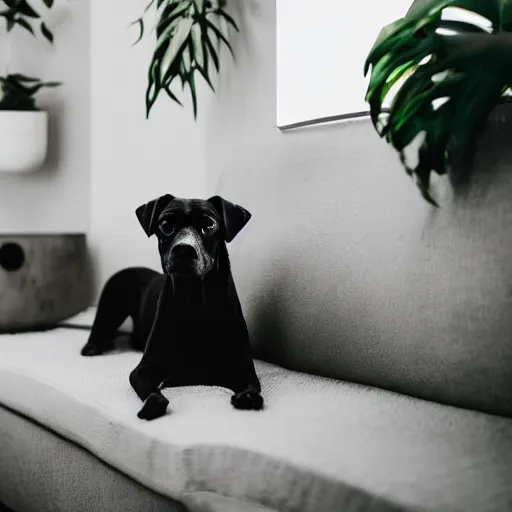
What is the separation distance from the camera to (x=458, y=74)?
1.06m

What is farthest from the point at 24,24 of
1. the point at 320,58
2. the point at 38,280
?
the point at 320,58

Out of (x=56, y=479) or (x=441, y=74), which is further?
(x=56, y=479)

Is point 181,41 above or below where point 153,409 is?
above

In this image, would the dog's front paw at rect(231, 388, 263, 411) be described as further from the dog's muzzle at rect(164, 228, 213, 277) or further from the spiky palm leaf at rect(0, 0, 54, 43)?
the spiky palm leaf at rect(0, 0, 54, 43)

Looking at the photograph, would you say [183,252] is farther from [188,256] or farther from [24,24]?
[24,24]

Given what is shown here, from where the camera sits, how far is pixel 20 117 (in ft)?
8.05

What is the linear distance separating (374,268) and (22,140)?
5.75 ft

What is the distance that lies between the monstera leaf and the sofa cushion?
43 cm

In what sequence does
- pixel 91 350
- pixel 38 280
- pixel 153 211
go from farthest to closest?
1. pixel 38 280
2. pixel 91 350
3. pixel 153 211

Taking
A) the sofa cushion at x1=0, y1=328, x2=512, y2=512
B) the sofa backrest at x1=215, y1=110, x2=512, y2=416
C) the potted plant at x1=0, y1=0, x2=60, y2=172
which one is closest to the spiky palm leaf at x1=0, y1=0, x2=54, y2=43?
the potted plant at x1=0, y1=0, x2=60, y2=172

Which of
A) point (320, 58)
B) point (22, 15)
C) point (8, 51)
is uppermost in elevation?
point (22, 15)

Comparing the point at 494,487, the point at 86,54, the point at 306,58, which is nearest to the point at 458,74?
the point at 494,487

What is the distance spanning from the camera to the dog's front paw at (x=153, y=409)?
107 cm

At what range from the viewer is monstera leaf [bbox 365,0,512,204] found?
1.00m
